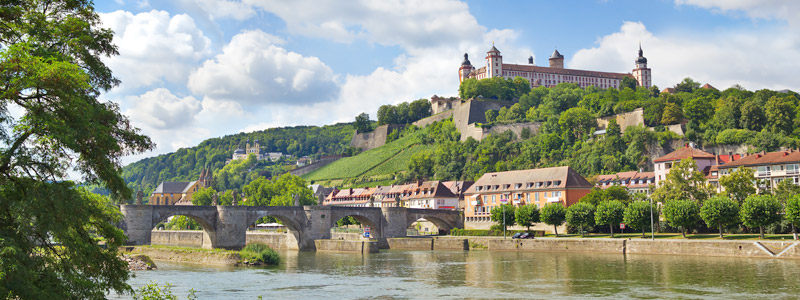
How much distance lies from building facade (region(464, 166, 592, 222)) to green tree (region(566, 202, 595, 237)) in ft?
38.6

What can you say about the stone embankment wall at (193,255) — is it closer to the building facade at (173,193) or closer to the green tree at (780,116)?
the green tree at (780,116)

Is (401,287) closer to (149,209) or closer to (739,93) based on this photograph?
(149,209)

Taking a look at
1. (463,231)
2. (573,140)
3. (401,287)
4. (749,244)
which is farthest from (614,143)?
(401,287)

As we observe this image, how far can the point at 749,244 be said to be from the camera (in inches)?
1853

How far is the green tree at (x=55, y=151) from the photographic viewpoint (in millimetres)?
12180

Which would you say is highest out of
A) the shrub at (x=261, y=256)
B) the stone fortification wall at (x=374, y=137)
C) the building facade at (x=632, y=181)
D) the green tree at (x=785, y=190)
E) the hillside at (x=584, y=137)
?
the stone fortification wall at (x=374, y=137)

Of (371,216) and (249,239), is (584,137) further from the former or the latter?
(249,239)

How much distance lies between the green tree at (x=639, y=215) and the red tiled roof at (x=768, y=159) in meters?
17.7

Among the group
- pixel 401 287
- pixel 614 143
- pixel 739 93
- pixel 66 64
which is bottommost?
pixel 401 287

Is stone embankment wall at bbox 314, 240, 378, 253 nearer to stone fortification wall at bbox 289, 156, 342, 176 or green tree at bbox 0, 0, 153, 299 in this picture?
green tree at bbox 0, 0, 153, 299

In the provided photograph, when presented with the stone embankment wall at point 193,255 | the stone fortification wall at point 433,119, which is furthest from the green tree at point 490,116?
the stone embankment wall at point 193,255

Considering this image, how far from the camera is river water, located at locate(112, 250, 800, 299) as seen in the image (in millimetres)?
33422

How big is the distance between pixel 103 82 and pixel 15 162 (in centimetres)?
260

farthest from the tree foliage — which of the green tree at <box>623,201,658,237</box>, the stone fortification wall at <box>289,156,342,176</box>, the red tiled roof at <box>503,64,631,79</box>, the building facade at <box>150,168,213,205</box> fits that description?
the green tree at <box>623,201,658,237</box>
